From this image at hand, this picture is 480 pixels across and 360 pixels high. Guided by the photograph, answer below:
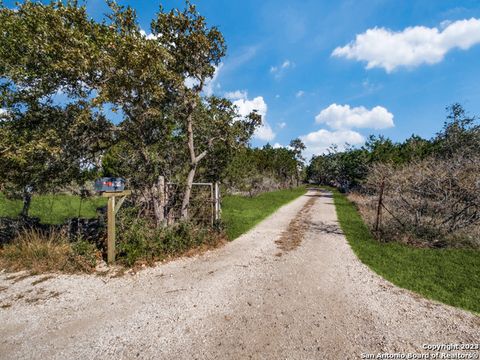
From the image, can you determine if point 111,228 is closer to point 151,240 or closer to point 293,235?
point 151,240

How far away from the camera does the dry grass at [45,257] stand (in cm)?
662

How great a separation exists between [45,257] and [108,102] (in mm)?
4504

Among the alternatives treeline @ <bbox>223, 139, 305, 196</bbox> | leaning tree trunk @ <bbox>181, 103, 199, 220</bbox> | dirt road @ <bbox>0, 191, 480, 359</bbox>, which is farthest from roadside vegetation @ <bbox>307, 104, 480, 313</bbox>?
treeline @ <bbox>223, 139, 305, 196</bbox>

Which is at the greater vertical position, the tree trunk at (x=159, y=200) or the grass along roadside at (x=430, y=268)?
the tree trunk at (x=159, y=200)

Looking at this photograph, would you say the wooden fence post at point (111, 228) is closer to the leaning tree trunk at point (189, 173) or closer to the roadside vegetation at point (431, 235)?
the leaning tree trunk at point (189, 173)

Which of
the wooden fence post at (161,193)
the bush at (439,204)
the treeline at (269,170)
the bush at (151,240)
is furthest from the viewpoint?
the treeline at (269,170)

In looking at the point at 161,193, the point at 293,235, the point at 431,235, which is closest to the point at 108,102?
the point at 161,193

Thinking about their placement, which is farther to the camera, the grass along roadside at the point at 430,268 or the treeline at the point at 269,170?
the treeline at the point at 269,170

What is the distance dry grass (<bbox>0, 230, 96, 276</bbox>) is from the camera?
662 cm

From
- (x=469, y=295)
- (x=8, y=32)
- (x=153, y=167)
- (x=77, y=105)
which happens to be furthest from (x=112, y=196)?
(x=469, y=295)

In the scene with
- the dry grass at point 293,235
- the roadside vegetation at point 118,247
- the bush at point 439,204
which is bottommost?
the dry grass at point 293,235

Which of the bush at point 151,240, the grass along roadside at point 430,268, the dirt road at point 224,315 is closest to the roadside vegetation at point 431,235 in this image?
the grass along roadside at point 430,268

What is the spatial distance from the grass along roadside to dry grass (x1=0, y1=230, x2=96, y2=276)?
7.67 m

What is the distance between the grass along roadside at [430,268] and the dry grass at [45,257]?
7667 mm
